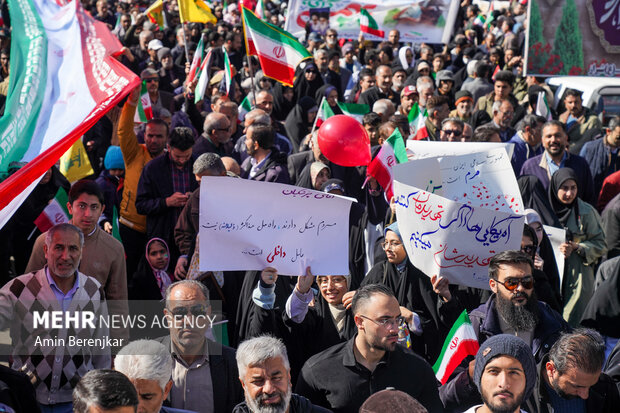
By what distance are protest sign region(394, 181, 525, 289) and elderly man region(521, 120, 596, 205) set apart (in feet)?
9.40

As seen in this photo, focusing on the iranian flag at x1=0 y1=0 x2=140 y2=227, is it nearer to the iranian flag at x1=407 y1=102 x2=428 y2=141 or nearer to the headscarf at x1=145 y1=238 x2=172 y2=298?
the headscarf at x1=145 y1=238 x2=172 y2=298

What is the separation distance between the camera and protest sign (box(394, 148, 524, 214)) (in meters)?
6.05

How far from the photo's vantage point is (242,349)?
3.99 metres

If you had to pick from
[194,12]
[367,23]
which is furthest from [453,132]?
[367,23]

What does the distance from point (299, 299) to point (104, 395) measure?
1.69 meters

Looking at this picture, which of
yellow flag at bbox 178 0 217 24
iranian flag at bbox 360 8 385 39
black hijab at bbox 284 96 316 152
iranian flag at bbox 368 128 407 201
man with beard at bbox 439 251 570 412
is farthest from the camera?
iranian flag at bbox 360 8 385 39

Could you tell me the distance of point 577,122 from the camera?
1037cm

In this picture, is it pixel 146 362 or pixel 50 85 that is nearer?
pixel 146 362

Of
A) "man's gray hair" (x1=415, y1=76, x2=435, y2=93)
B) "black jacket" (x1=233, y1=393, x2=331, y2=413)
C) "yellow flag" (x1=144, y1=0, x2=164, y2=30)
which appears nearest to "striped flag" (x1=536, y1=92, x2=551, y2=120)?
Answer: "man's gray hair" (x1=415, y1=76, x2=435, y2=93)

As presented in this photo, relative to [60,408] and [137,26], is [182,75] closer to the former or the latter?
[137,26]

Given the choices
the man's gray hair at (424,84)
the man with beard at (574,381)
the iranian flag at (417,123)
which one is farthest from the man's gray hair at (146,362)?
the man's gray hair at (424,84)

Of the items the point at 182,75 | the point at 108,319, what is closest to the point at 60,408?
the point at 108,319

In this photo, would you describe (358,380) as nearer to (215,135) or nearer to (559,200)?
(559,200)

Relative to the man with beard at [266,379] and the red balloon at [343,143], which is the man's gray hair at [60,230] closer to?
the man with beard at [266,379]
